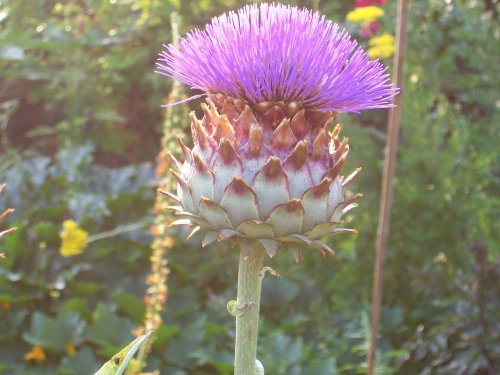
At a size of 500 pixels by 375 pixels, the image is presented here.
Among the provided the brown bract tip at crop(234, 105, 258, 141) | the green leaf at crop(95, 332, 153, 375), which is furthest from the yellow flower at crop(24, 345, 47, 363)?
the brown bract tip at crop(234, 105, 258, 141)

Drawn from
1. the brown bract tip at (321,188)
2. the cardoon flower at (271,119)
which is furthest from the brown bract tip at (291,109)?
the brown bract tip at (321,188)

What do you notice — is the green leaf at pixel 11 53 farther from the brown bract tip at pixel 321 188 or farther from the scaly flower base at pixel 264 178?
the brown bract tip at pixel 321 188

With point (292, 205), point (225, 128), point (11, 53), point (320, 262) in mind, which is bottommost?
point (320, 262)

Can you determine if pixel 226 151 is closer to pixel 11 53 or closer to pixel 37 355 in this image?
pixel 37 355

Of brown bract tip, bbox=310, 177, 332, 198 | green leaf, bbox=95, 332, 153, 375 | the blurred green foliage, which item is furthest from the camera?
the blurred green foliage

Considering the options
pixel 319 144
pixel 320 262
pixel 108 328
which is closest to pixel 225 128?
pixel 319 144

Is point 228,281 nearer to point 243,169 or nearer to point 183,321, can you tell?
point 183,321

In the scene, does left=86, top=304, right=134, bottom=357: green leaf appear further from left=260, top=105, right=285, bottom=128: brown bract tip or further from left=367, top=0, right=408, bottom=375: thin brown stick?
left=260, top=105, right=285, bottom=128: brown bract tip
